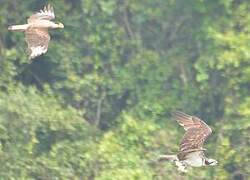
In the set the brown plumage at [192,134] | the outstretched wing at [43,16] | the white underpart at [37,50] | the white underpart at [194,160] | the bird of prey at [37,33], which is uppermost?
the outstretched wing at [43,16]

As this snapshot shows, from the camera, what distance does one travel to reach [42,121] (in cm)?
1958

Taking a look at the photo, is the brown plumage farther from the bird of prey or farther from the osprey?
the bird of prey

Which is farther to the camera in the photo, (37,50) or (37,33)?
(37,33)

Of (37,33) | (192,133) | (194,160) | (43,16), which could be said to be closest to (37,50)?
(37,33)

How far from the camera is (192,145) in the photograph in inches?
669

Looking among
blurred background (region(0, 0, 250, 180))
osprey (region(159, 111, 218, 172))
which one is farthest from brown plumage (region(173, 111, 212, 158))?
blurred background (region(0, 0, 250, 180))

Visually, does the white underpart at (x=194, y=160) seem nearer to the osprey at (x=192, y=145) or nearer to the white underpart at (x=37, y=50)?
the osprey at (x=192, y=145)

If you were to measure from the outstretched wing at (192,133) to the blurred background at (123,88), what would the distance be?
157cm

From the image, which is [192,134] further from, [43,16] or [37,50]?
[43,16]

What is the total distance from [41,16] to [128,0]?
3.62 m

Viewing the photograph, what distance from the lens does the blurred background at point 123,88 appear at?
1925 cm

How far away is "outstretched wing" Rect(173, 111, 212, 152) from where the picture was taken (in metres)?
17.0

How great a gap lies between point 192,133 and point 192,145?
0.16 m

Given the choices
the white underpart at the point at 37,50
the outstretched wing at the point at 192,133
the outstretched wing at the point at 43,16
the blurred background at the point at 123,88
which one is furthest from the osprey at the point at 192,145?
the outstretched wing at the point at 43,16
